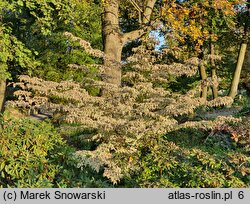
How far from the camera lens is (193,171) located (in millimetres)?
6055

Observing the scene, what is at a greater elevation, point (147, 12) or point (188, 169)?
point (147, 12)

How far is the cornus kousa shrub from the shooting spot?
6.57m

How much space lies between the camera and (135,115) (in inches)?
272

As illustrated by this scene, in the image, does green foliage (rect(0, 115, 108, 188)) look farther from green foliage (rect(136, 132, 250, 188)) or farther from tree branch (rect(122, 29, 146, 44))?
tree branch (rect(122, 29, 146, 44))

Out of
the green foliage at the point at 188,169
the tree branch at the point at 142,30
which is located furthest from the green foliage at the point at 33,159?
the tree branch at the point at 142,30

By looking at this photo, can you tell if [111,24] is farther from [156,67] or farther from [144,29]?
[156,67]

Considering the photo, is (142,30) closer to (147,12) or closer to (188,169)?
(147,12)

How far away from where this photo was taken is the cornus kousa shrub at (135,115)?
259 inches

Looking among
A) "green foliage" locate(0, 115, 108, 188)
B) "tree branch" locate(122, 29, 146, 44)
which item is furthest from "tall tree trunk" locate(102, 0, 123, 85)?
"green foliage" locate(0, 115, 108, 188)

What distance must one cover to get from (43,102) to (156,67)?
2.31 metres

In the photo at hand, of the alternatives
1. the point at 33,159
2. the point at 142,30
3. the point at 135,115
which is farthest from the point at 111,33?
the point at 33,159

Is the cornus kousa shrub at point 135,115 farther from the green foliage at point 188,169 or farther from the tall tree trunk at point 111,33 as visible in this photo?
the tall tree trunk at point 111,33

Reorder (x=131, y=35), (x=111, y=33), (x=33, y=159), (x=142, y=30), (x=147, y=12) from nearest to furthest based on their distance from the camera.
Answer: (x=33, y=159), (x=111, y=33), (x=131, y=35), (x=142, y=30), (x=147, y=12)
